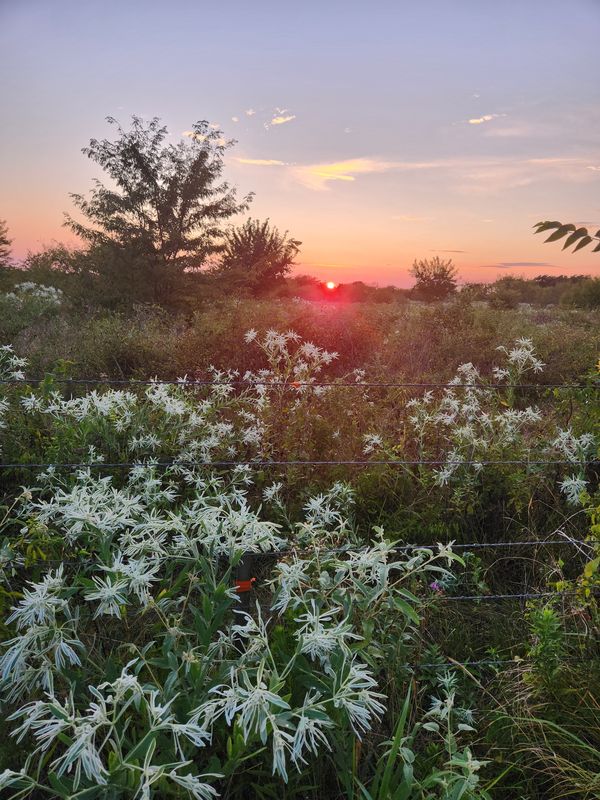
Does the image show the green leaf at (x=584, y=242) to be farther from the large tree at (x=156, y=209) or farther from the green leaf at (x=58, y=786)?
the large tree at (x=156, y=209)

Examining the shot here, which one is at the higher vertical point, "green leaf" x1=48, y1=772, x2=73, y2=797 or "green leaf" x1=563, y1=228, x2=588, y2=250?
"green leaf" x1=563, y1=228, x2=588, y2=250

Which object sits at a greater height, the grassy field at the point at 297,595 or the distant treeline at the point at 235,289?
the distant treeline at the point at 235,289

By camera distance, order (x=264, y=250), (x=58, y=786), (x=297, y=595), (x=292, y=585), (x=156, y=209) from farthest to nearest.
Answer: (x=264, y=250) → (x=156, y=209) → (x=297, y=595) → (x=292, y=585) → (x=58, y=786)

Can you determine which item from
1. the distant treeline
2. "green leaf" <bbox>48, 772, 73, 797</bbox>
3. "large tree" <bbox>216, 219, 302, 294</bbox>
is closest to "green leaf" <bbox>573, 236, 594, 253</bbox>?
"green leaf" <bbox>48, 772, 73, 797</bbox>

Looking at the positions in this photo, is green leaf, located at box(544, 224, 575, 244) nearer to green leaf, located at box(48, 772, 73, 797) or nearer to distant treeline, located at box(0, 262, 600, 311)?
green leaf, located at box(48, 772, 73, 797)

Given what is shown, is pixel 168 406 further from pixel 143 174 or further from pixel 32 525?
pixel 143 174

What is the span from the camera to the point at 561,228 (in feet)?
4.83

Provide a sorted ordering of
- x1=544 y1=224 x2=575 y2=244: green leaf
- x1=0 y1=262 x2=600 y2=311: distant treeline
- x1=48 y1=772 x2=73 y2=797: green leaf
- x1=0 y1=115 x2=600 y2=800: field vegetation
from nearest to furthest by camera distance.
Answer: x1=48 y1=772 x2=73 y2=797: green leaf, x1=544 y1=224 x2=575 y2=244: green leaf, x1=0 y1=115 x2=600 y2=800: field vegetation, x1=0 y1=262 x2=600 y2=311: distant treeline

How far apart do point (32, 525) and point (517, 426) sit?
114 inches

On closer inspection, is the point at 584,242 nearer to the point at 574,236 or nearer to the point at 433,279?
the point at 574,236

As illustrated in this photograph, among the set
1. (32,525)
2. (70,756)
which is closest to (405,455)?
(32,525)

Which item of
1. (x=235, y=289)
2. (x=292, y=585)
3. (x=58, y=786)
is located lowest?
(x=58, y=786)

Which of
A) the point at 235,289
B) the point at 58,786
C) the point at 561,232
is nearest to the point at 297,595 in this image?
the point at 58,786

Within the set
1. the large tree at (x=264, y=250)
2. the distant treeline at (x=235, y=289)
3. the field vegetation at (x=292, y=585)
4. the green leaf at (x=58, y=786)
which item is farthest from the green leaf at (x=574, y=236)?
the large tree at (x=264, y=250)
